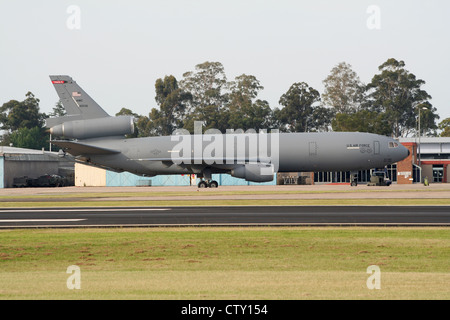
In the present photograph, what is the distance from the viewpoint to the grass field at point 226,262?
12117mm

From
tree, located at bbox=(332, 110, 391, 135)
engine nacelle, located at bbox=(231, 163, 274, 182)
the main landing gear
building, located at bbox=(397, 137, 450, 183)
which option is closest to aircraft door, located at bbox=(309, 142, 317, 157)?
engine nacelle, located at bbox=(231, 163, 274, 182)

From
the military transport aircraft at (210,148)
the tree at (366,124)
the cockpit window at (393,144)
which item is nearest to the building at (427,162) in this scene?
the tree at (366,124)

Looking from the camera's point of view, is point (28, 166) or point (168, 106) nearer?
point (28, 166)

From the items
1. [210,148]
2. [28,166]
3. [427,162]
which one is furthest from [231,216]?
[427,162]

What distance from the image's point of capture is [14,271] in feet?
51.8

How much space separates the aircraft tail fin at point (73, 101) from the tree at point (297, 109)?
9186 centimetres

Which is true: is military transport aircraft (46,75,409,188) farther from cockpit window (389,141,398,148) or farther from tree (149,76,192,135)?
tree (149,76,192,135)

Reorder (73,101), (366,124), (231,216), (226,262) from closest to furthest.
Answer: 1. (226,262)
2. (231,216)
3. (73,101)
4. (366,124)

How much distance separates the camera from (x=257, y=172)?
55.1m

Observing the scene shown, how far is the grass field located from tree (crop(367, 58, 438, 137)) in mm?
134795

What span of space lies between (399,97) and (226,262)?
145m

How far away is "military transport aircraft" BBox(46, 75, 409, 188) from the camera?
55.8 metres

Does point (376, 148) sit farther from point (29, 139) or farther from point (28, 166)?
point (29, 139)
